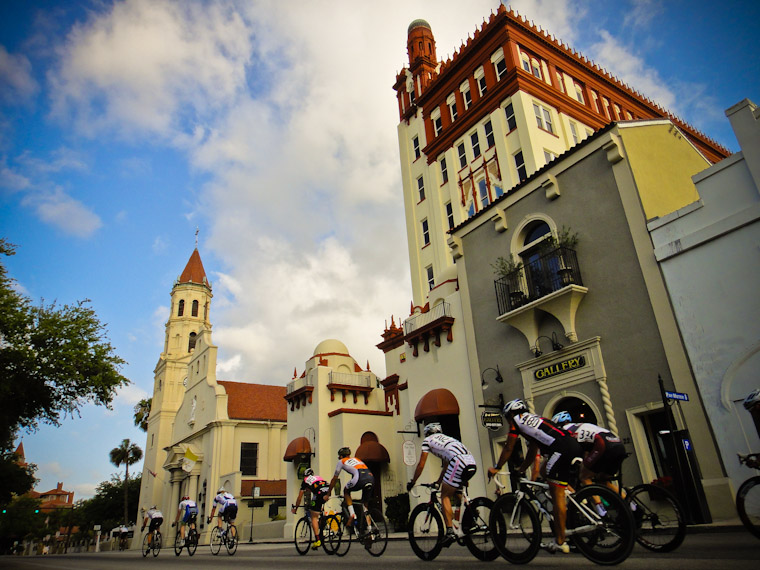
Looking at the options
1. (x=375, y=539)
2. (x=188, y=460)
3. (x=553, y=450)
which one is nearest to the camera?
(x=553, y=450)

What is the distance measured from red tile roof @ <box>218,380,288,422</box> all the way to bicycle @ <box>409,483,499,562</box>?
36.0 metres

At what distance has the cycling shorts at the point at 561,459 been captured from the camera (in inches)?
226

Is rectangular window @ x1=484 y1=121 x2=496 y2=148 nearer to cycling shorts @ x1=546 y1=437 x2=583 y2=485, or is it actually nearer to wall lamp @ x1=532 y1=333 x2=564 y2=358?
wall lamp @ x1=532 y1=333 x2=564 y2=358

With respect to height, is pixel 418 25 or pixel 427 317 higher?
pixel 418 25

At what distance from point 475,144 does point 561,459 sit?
90.9 feet

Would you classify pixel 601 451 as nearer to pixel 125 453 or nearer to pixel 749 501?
pixel 749 501

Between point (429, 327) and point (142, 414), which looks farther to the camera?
point (142, 414)

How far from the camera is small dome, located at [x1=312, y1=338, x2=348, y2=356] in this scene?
32.6 m

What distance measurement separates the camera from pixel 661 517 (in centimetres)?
653

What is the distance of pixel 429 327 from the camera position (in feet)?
66.4

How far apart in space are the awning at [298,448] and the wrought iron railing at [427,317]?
10.1m

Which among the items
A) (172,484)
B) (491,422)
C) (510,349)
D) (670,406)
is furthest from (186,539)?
(172,484)

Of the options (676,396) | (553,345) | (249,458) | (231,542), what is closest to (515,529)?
(676,396)

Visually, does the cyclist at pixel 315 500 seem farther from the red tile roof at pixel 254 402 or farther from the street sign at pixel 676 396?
the red tile roof at pixel 254 402
